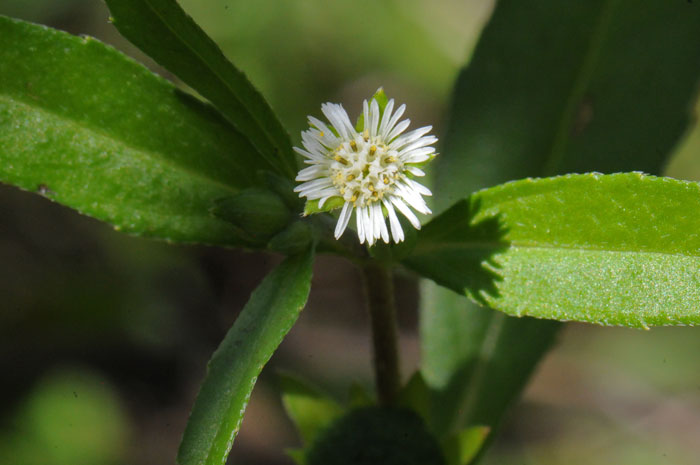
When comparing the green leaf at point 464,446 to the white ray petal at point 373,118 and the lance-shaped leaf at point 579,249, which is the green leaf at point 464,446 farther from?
the white ray petal at point 373,118

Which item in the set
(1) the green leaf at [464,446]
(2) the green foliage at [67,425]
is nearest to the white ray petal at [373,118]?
(1) the green leaf at [464,446]

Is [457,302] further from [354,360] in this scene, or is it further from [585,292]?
[354,360]

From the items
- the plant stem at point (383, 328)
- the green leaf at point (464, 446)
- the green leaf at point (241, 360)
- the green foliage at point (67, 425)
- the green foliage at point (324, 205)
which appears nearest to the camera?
the green leaf at point (241, 360)

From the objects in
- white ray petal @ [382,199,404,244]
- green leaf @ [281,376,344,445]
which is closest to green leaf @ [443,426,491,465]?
green leaf @ [281,376,344,445]

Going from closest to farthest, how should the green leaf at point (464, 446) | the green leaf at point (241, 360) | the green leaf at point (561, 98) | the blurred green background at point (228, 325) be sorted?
the green leaf at point (241, 360)
the green leaf at point (464, 446)
the green leaf at point (561, 98)
the blurred green background at point (228, 325)

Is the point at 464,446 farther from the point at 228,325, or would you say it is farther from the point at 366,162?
the point at 228,325

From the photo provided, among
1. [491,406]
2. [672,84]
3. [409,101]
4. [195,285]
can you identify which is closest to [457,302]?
[491,406]

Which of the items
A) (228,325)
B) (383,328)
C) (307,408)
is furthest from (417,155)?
(228,325)

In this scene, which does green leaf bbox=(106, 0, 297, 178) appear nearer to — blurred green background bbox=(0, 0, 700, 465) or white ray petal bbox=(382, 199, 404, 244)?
white ray petal bbox=(382, 199, 404, 244)
